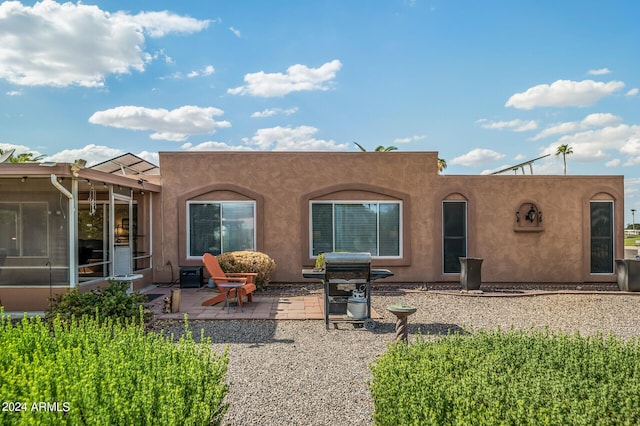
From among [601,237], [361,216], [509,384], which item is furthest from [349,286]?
[601,237]

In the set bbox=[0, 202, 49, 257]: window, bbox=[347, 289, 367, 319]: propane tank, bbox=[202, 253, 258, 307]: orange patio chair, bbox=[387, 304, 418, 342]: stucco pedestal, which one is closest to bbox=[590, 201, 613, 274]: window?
bbox=[347, 289, 367, 319]: propane tank

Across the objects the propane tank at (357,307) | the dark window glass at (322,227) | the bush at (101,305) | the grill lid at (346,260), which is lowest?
the propane tank at (357,307)

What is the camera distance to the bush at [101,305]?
22.7 ft

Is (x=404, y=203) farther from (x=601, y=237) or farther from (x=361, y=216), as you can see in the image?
(x=601, y=237)

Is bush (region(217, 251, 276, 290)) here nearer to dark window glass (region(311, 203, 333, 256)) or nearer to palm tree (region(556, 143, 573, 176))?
dark window glass (region(311, 203, 333, 256))

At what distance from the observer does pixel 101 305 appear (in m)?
6.97

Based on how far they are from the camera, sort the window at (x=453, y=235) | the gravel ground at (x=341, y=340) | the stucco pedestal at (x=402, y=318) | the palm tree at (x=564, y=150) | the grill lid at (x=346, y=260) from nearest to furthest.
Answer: the gravel ground at (x=341, y=340)
the stucco pedestal at (x=402, y=318)
the grill lid at (x=346, y=260)
the window at (x=453, y=235)
the palm tree at (x=564, y=150)

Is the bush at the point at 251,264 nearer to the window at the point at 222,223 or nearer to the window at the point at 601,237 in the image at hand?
the window at the point at 222,223

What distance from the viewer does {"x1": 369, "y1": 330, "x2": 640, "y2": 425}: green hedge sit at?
257 cm

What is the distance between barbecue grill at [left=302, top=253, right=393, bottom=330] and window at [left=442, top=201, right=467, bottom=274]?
540cm

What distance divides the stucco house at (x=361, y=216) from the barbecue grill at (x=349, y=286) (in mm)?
4473

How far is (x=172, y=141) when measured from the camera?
1477 cm

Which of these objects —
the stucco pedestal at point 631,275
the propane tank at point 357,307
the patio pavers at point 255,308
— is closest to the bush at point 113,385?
the patio pavers at point 255,308

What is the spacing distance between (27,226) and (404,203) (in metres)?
9.09
